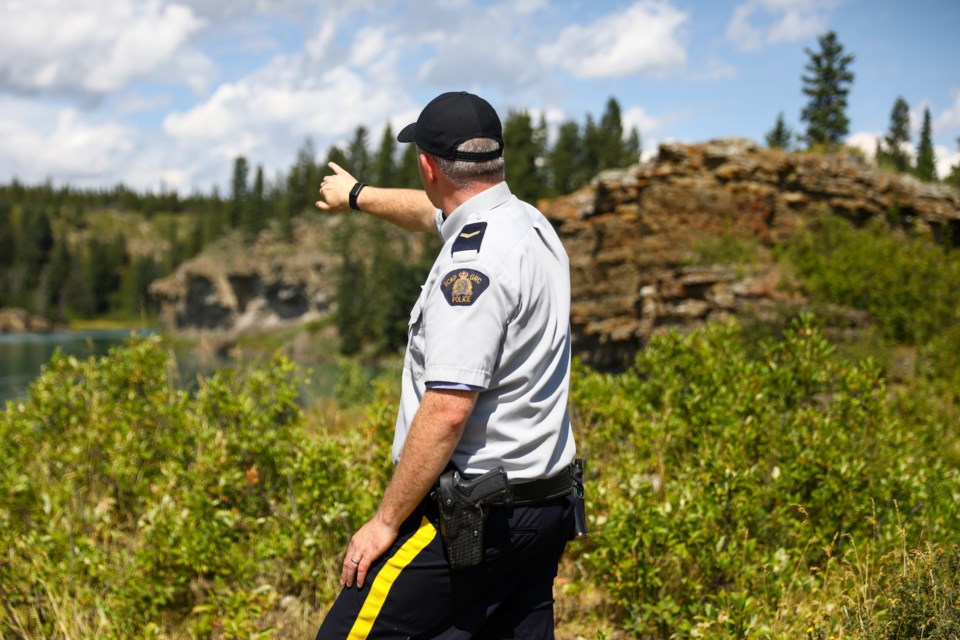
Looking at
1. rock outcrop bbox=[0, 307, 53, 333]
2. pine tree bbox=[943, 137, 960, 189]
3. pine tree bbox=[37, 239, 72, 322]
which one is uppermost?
pine tree bbox=[943, 137, 960, 189]

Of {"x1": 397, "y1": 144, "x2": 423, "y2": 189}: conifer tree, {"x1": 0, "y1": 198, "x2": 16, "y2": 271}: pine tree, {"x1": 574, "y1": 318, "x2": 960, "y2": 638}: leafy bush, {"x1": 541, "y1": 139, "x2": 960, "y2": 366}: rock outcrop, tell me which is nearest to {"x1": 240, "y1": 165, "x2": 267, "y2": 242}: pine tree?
{"x1": 397, "y1": 144, "x2": 423, "y2": 189}: conifer tree

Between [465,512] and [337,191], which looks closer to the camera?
[465,512]

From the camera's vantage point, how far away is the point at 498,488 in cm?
222

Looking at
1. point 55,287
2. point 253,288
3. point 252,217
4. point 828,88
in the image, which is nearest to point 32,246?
point 55,287

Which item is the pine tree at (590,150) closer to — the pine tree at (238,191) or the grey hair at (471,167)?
the pine tree at (238,191)

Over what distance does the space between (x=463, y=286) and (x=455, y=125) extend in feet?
1.78

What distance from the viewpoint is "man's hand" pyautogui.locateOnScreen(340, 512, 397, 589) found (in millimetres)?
2295

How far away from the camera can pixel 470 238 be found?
2.29 metres

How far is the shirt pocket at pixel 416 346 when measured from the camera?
2342mm

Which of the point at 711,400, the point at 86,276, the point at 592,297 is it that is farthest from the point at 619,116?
the point at 86,276

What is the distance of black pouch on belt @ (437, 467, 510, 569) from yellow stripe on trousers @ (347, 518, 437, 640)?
0.34 ft

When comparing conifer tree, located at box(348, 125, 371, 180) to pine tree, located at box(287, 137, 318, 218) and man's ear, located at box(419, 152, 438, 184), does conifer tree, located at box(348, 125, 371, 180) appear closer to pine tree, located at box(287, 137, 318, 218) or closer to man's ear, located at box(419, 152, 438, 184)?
pine tree, located at box(287, 137, 318, 218)

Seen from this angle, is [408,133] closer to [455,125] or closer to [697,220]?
[455,125]

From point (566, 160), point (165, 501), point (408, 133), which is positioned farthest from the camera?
point (566, 160)
